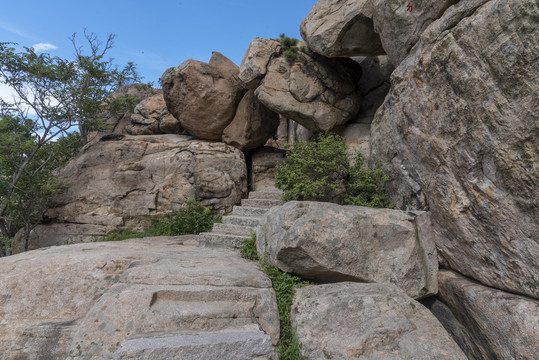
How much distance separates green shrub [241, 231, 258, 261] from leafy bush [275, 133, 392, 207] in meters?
1.16

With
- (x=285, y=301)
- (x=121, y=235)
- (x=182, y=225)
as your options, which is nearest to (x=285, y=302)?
(x=285, y=301)

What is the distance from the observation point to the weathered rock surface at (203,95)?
956cm

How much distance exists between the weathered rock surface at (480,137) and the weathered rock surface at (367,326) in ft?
4.02

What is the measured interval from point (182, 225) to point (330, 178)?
435 cm

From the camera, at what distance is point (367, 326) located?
3496mm

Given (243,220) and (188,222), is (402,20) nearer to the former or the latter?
(243,220)

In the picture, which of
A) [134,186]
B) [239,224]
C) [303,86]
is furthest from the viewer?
[134,186]

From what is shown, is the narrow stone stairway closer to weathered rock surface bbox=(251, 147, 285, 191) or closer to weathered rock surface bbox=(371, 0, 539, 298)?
weathered rock surface bbox=(251, 147, 285, 191)

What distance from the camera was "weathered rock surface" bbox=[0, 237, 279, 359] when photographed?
123 inches

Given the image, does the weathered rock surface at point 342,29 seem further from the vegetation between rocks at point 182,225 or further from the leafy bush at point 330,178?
the vegetation between rocks at point 182,225

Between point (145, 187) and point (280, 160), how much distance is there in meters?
4.47

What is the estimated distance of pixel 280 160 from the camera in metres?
10.5

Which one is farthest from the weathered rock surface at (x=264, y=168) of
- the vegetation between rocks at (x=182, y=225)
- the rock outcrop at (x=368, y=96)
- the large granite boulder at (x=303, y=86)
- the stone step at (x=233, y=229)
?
the stone step at (x=233, y=229)

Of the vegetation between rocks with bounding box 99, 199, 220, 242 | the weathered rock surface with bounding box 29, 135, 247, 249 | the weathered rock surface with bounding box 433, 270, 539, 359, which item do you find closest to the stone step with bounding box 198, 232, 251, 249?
the vegetation between rocks with bounding box 99, 199, 220, 242
